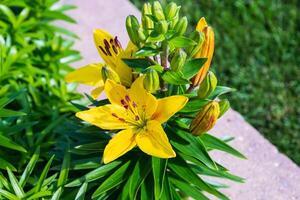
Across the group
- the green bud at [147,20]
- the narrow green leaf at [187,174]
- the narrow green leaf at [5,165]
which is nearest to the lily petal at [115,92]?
the green bud at [147,20]

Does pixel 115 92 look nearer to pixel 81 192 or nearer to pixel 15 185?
pixel 81 192

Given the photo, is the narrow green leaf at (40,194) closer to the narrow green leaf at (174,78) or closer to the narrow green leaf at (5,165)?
the narrow green leaf at (5,165)

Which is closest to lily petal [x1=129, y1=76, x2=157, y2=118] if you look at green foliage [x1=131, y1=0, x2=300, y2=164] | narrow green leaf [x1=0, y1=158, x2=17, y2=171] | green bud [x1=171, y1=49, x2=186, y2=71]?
green bud [x1=171, y1=49, x2=186, y2=71]

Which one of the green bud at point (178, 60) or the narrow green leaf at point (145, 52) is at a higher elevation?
the narrow green leaf at point (145, 52)

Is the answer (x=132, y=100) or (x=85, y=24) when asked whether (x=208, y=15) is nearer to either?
(x=85, y=24)

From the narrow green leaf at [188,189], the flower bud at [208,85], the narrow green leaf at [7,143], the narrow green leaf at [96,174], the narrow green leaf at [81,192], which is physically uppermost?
the flower bud at [208,85]

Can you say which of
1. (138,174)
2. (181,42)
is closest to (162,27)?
(181,42)

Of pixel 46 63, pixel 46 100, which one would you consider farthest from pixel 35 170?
pixel 46 63
